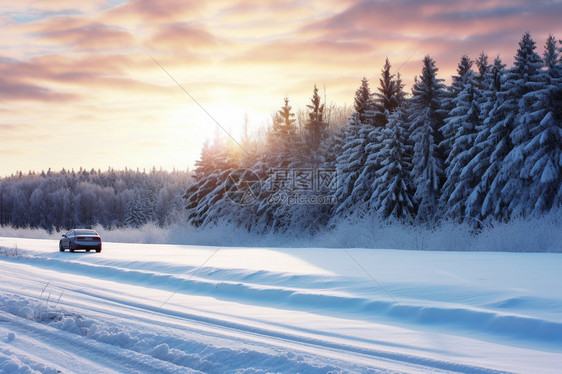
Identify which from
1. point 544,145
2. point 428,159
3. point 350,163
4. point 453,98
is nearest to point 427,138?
point 428,159

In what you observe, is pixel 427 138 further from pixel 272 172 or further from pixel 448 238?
pixel 448 238

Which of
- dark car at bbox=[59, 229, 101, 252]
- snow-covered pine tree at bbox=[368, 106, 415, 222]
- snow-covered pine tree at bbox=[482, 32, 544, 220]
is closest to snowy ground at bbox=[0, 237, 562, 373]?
dark car at bbox=[59, 229, 101, 252]

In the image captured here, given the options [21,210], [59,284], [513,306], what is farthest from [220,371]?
[21,210]

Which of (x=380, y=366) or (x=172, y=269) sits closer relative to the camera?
(x=380, y=366)

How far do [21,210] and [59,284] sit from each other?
172m

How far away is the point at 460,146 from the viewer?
40281 mm

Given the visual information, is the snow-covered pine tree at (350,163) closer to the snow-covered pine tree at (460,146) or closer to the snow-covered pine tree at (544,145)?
the snow-covered pine tree at (460,146)

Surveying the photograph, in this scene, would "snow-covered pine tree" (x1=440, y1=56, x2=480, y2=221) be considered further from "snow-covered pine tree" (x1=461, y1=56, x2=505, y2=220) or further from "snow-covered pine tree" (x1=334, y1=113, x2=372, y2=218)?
"snow-covered pine tree" (x1=334, y1=113, x2=372, y2=218)

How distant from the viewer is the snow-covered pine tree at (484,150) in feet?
125

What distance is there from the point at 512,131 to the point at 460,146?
4055 mm

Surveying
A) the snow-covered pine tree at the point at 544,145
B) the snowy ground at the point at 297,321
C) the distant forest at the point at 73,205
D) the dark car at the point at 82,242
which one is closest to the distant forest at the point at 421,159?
the snow-covered pine tree at the point at 544,145

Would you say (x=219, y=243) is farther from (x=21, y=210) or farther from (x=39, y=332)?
Answer: (x=21, y=210)

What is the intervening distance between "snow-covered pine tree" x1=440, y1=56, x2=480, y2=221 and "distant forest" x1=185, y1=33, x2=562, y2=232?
0.10m

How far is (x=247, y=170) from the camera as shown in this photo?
53094 mm
